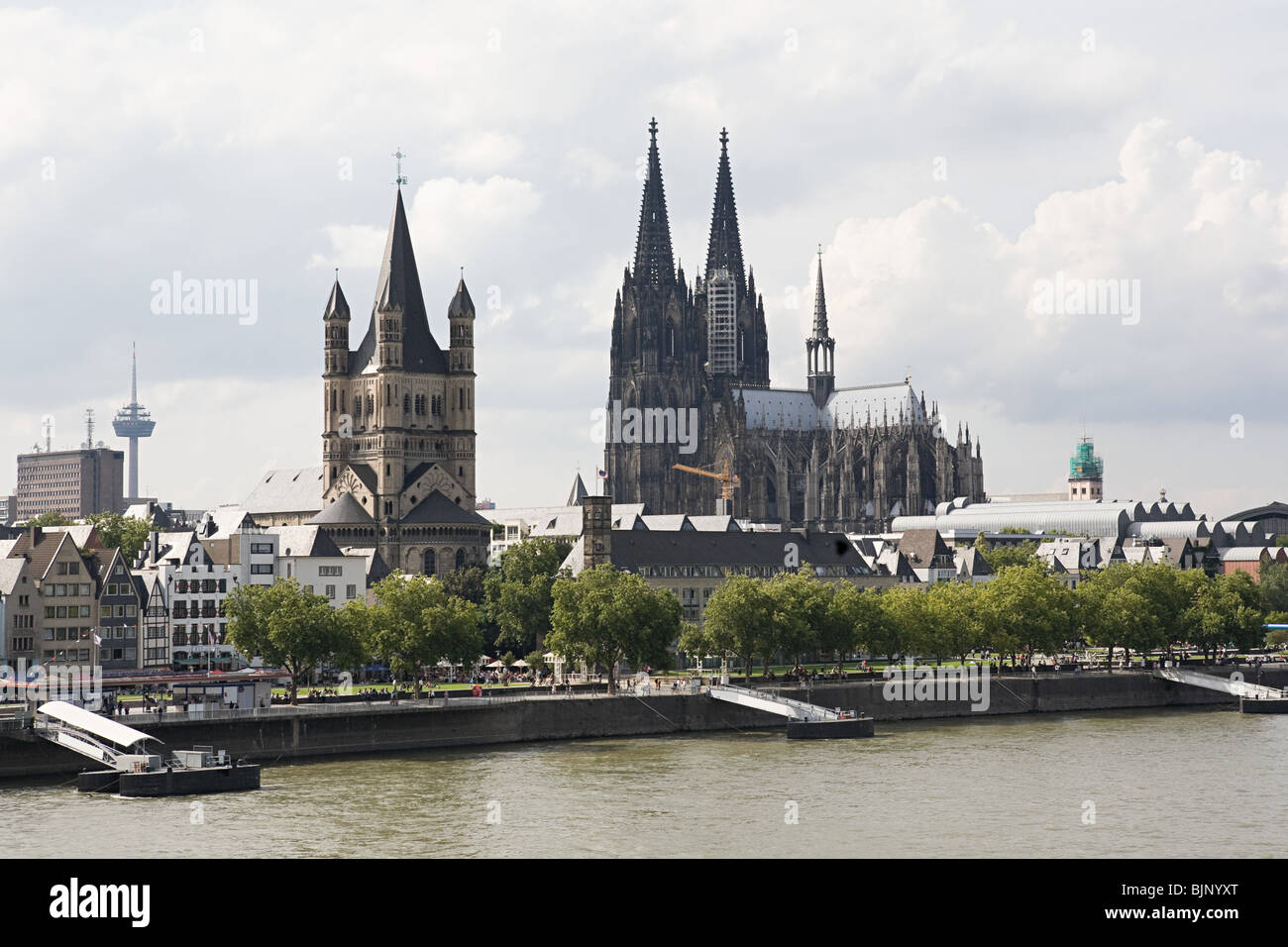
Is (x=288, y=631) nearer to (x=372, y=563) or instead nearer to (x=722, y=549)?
(x=372, y=563)

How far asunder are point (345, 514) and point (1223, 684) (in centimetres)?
6755

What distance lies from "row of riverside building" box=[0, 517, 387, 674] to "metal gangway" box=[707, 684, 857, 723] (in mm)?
21416

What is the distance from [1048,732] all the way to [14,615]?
171 feet

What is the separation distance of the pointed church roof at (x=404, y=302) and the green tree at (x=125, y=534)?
2232 centimetres

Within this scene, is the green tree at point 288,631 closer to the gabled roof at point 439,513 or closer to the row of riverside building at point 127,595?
the row of riverside building at point 127,595

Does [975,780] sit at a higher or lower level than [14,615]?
lower

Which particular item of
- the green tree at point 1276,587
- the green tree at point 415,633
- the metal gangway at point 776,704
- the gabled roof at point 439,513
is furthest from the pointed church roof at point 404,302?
the green tree at point 1276,587

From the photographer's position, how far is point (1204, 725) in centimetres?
10238

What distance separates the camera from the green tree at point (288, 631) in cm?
9706

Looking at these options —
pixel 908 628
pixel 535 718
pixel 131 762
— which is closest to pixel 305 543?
pixel 908 628

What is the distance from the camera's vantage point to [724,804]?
6688cm
